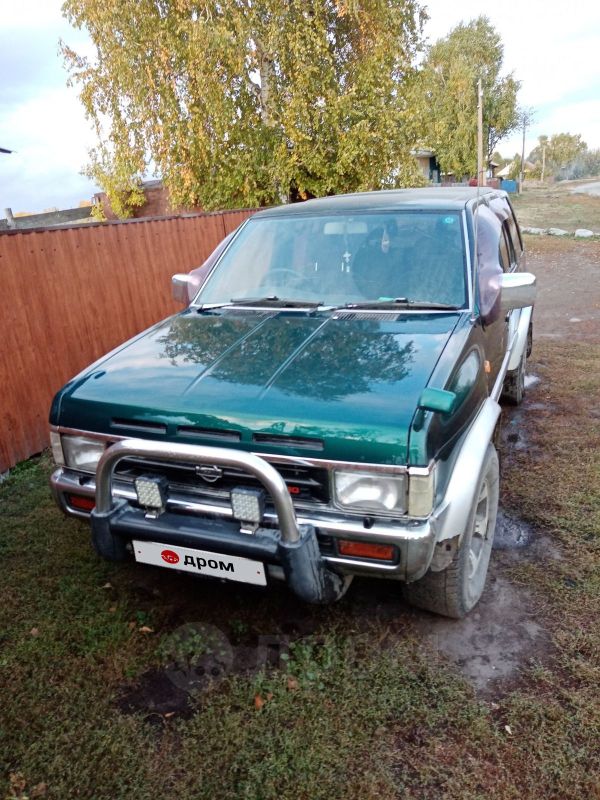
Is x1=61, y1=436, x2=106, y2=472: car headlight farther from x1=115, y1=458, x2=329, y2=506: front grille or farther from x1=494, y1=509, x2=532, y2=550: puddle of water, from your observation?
x1=494, y1=509, x2=532, y2=550: puddle of water

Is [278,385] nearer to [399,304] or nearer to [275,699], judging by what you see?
[399,304]

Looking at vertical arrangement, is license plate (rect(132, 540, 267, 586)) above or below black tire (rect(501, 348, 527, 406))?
above

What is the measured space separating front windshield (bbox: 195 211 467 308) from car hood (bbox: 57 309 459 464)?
10.1 inches

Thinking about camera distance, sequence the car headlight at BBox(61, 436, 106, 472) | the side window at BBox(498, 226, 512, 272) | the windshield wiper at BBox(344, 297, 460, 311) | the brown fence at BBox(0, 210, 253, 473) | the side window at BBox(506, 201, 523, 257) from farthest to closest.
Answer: the side window at BBox(506, 201, 523, 257) < the brown fence at BBox(0, 210, 253, 473) < the side window at BBox(498, 226, 512, 272) < the windshield wiper at BBox(344, 297, 460, 311) < the car headlight at BBox(61, 436, 106, 472)

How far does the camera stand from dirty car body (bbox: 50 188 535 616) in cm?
225

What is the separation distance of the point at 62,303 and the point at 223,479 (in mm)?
3787

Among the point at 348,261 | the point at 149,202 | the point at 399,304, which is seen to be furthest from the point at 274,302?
the point at 149,202

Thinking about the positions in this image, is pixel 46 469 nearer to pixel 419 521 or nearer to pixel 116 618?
pixel 116 618

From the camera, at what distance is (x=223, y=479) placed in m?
2.49

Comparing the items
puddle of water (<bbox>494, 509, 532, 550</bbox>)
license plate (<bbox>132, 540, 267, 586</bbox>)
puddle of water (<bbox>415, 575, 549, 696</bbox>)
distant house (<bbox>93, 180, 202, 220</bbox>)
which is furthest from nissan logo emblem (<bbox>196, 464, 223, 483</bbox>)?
distant house (<bbox>93, 180, 202, 220</bbox>)

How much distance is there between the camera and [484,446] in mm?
2688

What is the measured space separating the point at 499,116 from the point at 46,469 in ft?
166

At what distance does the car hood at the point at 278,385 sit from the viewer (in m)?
2.27

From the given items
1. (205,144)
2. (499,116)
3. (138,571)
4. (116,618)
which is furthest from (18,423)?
(499,116)
